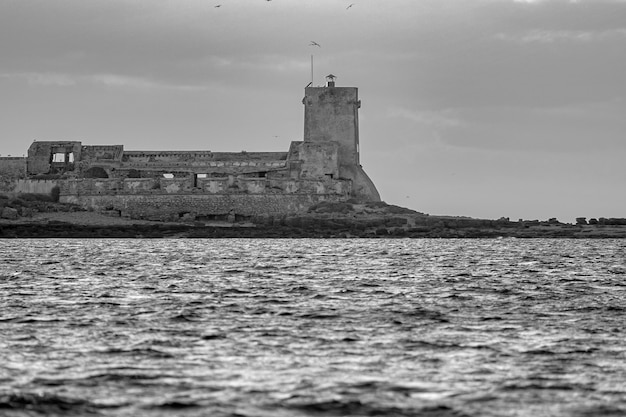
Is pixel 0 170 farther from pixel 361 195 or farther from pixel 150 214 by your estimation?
pixel 361 195

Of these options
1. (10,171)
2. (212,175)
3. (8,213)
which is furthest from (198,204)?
(10,171)

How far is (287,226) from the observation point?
55.5 metres

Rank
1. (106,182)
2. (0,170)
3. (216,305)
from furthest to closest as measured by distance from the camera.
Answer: (0,170)
(106,182)
(216,305)

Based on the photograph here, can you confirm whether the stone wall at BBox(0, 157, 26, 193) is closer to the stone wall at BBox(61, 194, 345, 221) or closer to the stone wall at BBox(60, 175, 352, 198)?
the stone wall at BBox(60, 175, 352, 198)

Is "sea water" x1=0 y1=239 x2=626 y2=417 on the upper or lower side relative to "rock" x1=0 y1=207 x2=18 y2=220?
lower

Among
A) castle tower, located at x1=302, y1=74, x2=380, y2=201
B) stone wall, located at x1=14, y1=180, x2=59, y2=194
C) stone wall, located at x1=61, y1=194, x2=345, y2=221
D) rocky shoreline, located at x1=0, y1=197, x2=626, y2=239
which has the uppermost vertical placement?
castle tower, located at x1=302, y1=74, x2=380, y2=201

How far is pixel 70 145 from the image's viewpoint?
63.6m

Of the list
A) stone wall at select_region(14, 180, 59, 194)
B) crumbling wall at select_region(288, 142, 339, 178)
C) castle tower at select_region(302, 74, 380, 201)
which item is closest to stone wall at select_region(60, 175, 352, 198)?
stone wall at select_region(14, 180, 59, 194)

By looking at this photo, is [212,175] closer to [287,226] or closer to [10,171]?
[287,226]

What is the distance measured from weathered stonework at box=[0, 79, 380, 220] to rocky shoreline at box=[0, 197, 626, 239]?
891 mm

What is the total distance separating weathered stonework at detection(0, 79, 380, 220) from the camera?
56938 millimetres

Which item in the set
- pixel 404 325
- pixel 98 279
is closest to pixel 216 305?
pixel 404 325

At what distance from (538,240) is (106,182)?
2303 centimetres

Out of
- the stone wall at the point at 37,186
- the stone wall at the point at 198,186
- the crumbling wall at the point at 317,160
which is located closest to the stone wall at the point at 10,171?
the stone wall at the point at 37,186
